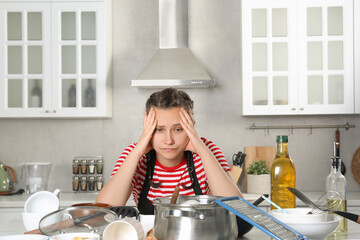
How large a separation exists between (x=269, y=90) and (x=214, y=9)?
88 cm

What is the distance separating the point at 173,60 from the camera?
12.2 ft

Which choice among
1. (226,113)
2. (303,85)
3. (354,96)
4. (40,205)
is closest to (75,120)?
(226,113)

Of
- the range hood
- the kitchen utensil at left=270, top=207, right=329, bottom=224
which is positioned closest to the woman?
the kitchen utensil at left=270, top=207, right=329, bottom=224

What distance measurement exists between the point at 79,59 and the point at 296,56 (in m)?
1.68

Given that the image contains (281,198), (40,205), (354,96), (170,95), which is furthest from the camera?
(354,96)

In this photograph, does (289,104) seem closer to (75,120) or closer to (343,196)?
(75,120)

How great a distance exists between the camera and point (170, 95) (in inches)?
78.3

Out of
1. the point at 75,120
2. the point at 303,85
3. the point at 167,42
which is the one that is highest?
the point at 167,42

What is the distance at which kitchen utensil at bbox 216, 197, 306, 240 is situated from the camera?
3.59 feet

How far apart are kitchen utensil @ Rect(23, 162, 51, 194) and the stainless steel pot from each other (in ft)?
9.44

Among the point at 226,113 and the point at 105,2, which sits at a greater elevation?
the point at 105,2

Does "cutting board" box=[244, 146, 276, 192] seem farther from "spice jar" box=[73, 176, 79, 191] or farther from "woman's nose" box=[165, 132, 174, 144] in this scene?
"woman's nose" box=[165, 132, 174, 144]

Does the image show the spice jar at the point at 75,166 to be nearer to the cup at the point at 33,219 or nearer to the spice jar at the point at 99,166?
the spice jar at the point at 99,166

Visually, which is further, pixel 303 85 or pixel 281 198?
pixel 303 85
